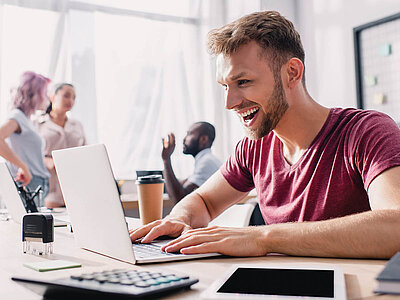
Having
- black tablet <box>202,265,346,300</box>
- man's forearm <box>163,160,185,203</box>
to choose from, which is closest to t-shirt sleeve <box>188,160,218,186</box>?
man's forearm <box>163,160,185,203</box>

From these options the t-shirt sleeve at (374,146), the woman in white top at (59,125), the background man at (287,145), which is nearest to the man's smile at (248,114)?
the background man at (287,145)

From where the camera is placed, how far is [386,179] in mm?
1082

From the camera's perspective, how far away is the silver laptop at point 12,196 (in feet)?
5.75

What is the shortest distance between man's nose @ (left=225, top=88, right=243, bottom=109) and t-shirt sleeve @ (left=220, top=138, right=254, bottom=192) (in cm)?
28

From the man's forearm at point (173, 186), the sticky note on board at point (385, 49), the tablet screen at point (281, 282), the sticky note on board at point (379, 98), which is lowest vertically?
the man's forearm at point (173, 186)

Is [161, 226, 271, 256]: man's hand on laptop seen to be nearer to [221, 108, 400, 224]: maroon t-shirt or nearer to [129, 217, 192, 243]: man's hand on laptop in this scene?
[129, 217, 192, 243]: man's hand on laptop

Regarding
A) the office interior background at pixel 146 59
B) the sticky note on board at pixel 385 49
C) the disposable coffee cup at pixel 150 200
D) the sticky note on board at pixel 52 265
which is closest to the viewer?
the sticky note on board at pixel 52 265

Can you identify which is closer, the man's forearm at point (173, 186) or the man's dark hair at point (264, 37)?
the man's dark hair at point (264, 37)

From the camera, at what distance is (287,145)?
4.83 ft

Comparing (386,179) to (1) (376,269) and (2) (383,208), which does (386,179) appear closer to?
(2) (383,208)

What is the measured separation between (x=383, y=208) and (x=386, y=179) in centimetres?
8

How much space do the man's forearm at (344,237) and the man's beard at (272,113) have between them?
0.50 metres

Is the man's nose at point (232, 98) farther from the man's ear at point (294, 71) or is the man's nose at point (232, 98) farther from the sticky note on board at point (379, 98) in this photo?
the sticky note on board at point (379, 98)

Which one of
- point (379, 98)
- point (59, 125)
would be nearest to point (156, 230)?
point (59, 125)
